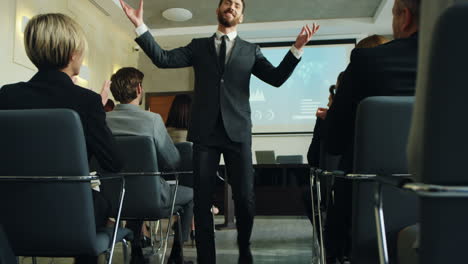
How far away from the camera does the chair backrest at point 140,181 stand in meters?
2.01

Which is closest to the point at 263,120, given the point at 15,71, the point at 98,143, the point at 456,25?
the point at 15,71

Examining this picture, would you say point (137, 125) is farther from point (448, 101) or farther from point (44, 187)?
point (448, 101)

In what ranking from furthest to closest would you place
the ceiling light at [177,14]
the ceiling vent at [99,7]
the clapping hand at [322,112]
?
the ceiling light at [177,14] < the ceiling vent at [99,7] < the clapping hand at [322,112]

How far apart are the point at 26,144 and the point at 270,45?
6.55 meters

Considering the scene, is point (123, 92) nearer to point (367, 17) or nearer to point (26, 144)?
point (26, 144)

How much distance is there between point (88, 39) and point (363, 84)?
552 cm

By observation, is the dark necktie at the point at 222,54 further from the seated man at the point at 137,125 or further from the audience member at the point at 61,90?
the audience member at the point at 61,90

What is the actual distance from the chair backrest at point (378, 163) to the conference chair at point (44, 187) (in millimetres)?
795

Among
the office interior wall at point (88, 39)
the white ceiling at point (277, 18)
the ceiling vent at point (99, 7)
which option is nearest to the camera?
the office interior wall at point (88, 39)

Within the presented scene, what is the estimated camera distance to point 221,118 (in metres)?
2.06

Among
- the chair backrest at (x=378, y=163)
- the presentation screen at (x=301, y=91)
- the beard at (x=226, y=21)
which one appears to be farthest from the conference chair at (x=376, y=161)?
the presentation screen at (x=301, y=91)

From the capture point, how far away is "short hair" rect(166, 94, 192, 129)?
3.11m

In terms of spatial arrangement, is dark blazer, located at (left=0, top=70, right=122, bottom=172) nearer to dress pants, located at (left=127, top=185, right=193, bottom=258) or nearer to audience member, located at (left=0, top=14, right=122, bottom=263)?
audience member, located at (left=0, top=14, right=122, bottom=263)

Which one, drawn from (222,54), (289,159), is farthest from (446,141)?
(289,159)
